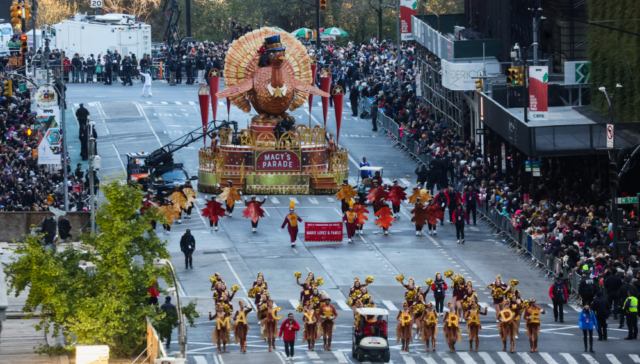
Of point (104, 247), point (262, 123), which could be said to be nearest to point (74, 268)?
point (104, 247)

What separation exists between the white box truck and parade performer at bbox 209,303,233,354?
157 ft

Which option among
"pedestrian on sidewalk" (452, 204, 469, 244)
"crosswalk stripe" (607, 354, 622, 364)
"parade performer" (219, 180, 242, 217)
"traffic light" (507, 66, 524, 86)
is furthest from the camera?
"parade performer" (219, 180, 242, 217)

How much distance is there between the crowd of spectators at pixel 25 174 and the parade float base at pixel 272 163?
5.58 metres

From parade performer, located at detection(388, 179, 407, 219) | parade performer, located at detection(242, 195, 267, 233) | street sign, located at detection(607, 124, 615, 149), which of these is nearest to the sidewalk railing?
parade performer, located at detection(388, 179, 407, 219)

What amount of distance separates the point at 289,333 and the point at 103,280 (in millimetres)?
4786

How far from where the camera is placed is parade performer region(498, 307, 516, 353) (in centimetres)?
2931

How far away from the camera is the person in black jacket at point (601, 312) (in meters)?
29.5

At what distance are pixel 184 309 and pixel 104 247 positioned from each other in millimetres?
2612

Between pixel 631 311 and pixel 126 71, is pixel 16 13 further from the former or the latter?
pixel 631 311

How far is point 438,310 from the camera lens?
3369 cm

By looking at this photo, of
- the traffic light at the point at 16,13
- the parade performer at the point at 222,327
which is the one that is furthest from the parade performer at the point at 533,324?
the traffic light at the point at 16,13

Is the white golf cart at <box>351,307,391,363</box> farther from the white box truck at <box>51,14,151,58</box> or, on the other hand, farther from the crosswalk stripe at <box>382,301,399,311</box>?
the white box truck at <box>51,14,151,58</box>

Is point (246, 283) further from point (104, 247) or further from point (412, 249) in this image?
point (104, 247)

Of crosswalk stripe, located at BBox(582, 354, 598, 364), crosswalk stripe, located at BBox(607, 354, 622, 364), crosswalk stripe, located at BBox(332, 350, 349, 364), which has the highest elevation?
crosswalk stripe, located at BBox(607, 354, 622, 364)
